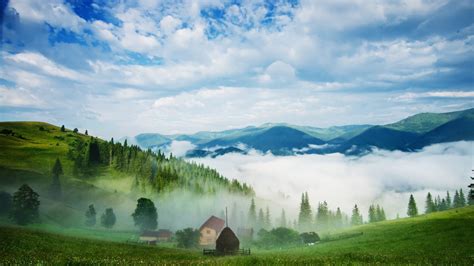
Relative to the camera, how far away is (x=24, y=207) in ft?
313

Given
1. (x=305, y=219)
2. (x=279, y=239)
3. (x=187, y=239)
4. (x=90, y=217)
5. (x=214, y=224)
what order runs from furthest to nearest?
(x=305, y=219)
(x=279, y=239)
(x=214, y=224)
(x=90, y=217)
(x=187, y=239)

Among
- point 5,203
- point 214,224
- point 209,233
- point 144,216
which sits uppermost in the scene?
point 5,203

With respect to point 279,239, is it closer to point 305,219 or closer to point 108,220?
Result: point 305,219

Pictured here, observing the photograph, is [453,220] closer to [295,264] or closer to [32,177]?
[295,264]

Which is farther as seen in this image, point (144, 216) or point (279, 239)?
point (144, 216)

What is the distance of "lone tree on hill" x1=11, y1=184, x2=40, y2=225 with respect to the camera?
9444 cm

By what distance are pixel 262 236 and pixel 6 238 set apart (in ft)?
304

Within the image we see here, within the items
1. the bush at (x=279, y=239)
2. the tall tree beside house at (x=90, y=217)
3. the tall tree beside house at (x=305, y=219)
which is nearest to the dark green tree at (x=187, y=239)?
the bush at (x=279, y=239)

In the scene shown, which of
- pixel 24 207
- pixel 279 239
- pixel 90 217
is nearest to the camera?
pixel 24 207

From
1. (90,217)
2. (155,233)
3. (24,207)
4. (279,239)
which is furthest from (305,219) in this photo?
(24,207)

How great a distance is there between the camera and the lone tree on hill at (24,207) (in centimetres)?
9444

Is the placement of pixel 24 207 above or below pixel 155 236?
above

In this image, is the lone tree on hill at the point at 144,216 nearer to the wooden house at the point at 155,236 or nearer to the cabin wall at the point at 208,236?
the wooden house at the point at 155,236

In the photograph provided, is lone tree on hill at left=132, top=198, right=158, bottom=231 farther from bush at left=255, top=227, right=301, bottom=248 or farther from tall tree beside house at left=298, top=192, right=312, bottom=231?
tall tree beside house at left=298, top=192, right=312, bottom=231
